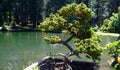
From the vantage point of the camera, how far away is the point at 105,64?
21.7 metres

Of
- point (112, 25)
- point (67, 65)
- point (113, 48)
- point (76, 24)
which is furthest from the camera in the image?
point (112, 25)

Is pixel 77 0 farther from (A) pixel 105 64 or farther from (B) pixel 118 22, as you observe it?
(A) pixel 105 64

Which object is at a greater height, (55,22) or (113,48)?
(113,48)

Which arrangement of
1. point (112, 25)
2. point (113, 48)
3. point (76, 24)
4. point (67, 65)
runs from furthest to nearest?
point (112, 25) → point (76, 24) → point (67, 65) → point (113, 48)

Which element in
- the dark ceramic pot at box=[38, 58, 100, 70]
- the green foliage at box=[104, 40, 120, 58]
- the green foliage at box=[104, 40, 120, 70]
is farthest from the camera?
the dark ceramic pot at box=[38, 58, 100, 70]

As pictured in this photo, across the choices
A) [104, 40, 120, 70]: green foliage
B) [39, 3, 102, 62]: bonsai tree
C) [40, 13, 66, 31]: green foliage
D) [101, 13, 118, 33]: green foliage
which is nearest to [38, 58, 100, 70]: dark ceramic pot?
[39, 3, 102, 62]: bonsai tree

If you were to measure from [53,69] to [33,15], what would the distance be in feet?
165

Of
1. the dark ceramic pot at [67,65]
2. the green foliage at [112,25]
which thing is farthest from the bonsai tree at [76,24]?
the green foliage at [112,25]

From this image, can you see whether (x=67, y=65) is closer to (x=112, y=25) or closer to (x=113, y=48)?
(x=113, y=48)

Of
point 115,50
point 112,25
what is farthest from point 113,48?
point 112,25

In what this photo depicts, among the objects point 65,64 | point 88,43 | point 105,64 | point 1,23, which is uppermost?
point 88,43

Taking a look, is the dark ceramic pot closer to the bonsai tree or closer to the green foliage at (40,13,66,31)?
the bonsai tree

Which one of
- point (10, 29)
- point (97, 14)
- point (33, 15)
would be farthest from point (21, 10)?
point (97, 14)

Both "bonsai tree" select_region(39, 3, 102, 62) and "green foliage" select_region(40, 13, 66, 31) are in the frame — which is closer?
"bonsai tree" select_region(39, 3, 102, 62)
